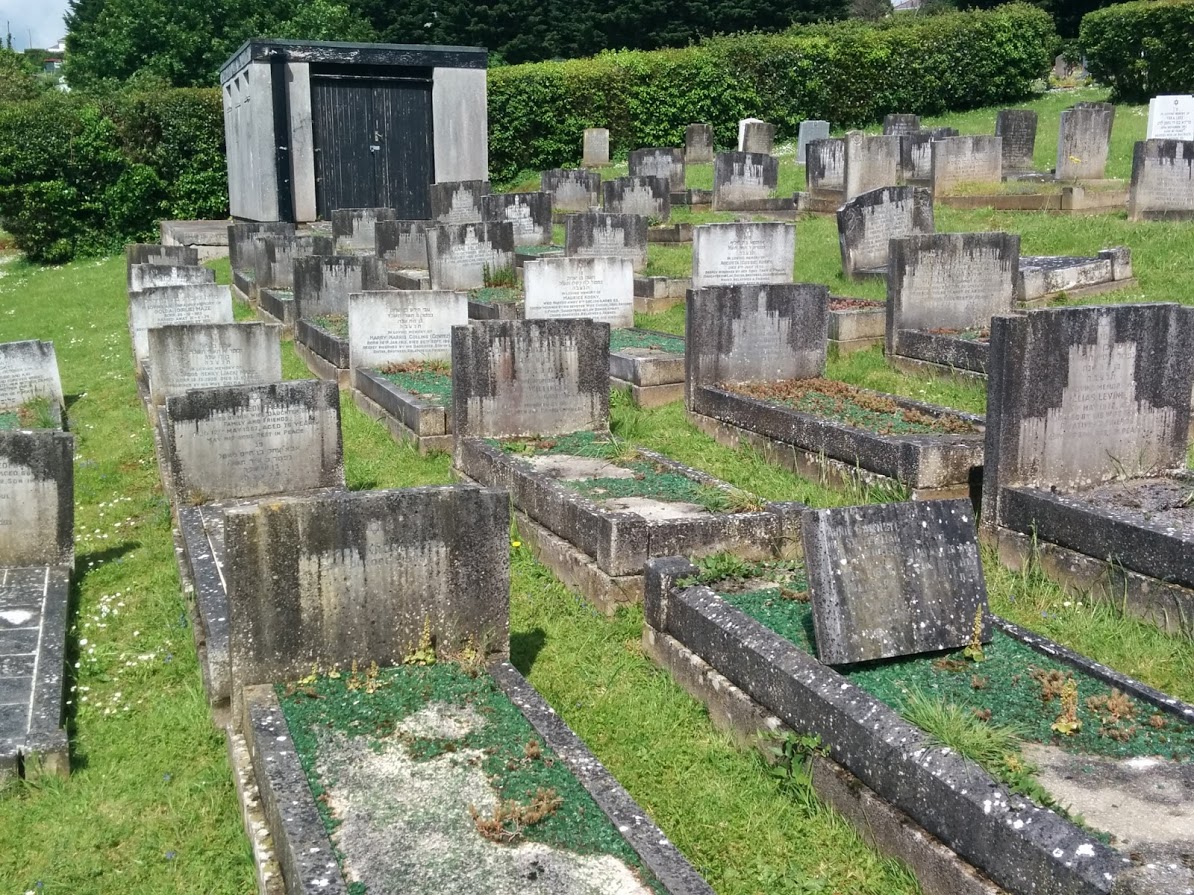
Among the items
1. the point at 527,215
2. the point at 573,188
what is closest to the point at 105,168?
the point at 573,188

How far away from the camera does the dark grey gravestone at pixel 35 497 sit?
6934 millimetres

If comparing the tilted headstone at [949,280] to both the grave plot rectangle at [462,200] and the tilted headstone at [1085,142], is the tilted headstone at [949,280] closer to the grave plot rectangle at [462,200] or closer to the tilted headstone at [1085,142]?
the tilted headstone at [1085,142]

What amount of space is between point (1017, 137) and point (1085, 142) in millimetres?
2533

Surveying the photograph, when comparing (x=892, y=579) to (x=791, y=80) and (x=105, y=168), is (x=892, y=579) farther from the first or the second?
(x=791, y=80)

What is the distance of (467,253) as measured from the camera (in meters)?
15.5

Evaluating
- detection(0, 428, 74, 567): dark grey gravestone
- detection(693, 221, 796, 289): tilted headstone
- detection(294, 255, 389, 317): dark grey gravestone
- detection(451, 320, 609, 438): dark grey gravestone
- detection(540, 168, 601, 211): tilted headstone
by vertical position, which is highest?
detection(540, 168, 601, 211): tilted headstone

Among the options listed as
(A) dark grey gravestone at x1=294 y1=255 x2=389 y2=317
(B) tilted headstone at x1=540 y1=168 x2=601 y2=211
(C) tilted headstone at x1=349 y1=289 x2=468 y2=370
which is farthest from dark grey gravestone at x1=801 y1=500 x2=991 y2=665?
(B) tilted headstone at x1=540 y1=168 x2=601 y2=211

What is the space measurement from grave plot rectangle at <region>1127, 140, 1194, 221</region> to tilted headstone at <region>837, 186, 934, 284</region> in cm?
323

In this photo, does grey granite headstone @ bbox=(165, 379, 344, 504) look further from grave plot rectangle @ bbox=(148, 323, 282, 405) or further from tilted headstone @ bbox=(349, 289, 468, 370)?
tilted headstone @ bbox=(349, 289, 468, 370)

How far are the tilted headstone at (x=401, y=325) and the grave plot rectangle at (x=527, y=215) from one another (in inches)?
297

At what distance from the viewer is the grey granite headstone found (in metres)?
7.62

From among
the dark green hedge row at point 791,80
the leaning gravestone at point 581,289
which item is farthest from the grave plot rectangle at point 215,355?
the dark green hedge row at point 791,80

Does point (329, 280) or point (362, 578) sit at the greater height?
point (329, 280)

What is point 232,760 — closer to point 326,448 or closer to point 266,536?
point 266,536
